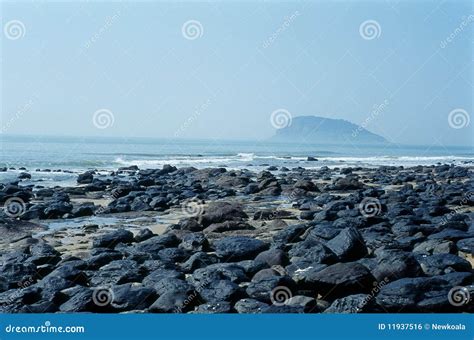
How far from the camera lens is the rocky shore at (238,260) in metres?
7.37

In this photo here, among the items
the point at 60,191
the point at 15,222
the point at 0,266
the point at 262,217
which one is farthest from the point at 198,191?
the point at 0,266

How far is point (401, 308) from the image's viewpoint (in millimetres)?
7227

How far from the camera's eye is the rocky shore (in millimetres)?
7371

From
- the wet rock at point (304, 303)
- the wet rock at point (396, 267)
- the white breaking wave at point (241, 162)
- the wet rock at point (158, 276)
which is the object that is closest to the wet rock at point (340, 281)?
the wet rock at point (396, 267)

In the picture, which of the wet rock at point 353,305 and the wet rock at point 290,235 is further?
the wet rock at point 290,235

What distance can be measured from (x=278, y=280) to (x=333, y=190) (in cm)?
1763

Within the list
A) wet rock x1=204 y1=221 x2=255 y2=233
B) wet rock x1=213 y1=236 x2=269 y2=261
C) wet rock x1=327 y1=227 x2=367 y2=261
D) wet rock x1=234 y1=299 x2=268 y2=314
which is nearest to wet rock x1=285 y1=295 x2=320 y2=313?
wet rock x1=234 y1=299 x2=268 y2=314

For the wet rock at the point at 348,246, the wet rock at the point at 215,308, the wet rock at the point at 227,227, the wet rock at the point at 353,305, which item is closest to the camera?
the wet rock at the point at 353,305

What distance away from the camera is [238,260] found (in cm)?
1010

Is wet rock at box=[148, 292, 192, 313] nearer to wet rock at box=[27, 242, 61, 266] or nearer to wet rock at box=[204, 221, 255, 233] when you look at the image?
wet rock at box=[27, 242, 61, 266]

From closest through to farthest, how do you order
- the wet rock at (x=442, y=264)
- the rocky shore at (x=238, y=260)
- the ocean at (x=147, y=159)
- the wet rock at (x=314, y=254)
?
1. the rocky shore at (x=238, y=260)
2. the wet rock at (x=442, y=264)
3. the wet rock at (x=314, y=254)
4. the ocean at (x=147, y=159)

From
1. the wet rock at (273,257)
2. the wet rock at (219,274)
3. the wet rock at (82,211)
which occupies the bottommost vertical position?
the wet rock at (82,211)

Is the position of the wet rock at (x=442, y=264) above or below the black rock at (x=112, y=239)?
above

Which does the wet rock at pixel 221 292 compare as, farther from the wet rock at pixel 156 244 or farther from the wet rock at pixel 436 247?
the wet rock at pixel 436 247
